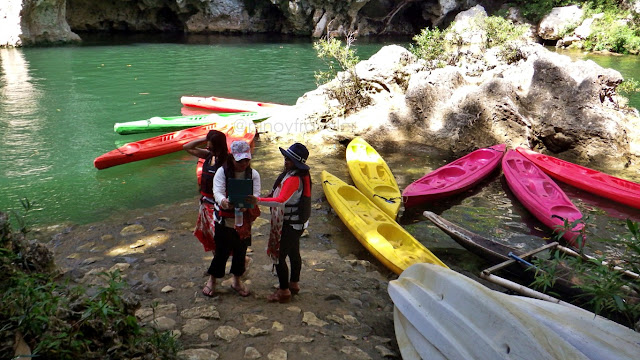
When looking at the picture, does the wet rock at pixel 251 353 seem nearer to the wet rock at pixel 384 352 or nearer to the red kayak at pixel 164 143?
the wet rock at pixel 384 352

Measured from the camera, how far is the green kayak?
995 centimetres

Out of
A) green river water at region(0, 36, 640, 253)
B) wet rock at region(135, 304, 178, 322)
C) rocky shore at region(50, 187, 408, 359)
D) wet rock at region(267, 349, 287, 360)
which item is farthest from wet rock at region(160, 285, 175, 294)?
green river water at region(0, 36, 640, 253)

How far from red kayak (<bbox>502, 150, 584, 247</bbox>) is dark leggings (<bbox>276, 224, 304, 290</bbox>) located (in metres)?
3.64

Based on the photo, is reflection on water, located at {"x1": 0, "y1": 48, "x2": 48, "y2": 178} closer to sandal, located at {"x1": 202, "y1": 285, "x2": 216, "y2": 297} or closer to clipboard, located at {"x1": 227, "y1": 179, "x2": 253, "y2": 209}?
sandal, located at {"x1": 202, "y1": 285, "x2": 216, "y2": 297}

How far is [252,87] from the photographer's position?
585 inches

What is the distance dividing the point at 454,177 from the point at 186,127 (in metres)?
5.97

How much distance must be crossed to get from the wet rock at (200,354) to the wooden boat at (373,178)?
3685 millimetres

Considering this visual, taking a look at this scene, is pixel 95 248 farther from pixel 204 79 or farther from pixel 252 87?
pixel 204 79

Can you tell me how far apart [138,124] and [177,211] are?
4.32 meters

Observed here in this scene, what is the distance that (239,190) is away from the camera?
3502 millimetres

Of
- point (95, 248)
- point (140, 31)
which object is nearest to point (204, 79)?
point (95, 248)

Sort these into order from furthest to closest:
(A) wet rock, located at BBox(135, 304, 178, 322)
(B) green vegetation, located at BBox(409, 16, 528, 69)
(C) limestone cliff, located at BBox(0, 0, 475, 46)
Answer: (C) limestone cliff, located at BBox(0, 0, 475, 46)
(B) green vegetation, located at BBox(409, 16, 528, 69)
(A) wet rock, located at BBox(135, 304, 178, 322)

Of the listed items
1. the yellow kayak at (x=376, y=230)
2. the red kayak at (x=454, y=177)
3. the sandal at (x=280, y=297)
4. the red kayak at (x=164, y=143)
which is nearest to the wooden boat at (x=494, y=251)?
the yellow kayak at (x=376, y=230)

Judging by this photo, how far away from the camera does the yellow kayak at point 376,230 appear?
201 inches
